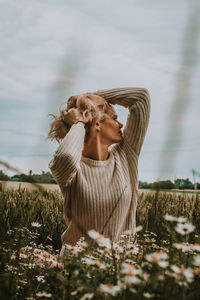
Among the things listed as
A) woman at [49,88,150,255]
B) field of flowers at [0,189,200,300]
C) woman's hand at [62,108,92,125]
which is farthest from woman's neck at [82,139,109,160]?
field of flowers at [0,189,200,300]

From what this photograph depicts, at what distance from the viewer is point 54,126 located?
9.46 ft

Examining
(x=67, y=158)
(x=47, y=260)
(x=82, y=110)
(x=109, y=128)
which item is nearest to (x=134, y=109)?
(x=109, y=128)

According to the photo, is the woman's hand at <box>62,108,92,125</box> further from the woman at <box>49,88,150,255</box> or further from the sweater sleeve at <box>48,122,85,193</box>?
the sweater sleeve at <box>48,122,85,193</box>

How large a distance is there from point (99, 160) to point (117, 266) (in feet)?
3.60

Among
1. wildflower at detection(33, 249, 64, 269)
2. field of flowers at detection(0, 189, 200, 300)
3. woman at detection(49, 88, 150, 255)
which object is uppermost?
woman at detection(49, 88, 150, 255)

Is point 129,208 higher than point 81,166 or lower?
lower

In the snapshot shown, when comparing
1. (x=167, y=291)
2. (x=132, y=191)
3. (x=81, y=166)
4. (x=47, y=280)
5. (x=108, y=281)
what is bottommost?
(x=47, y=280)

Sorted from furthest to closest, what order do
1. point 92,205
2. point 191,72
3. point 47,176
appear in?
point 92,205 < point 47,176 < point 191,72

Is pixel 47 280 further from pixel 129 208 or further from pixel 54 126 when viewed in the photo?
pixel 54 126

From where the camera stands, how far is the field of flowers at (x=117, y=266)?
38.0 inches

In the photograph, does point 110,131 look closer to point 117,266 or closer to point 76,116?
point 76,116

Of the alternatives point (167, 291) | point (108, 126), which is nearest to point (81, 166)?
point (108, 126)

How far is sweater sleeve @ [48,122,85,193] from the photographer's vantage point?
92.4 inches

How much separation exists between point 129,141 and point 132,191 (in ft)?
1.45
